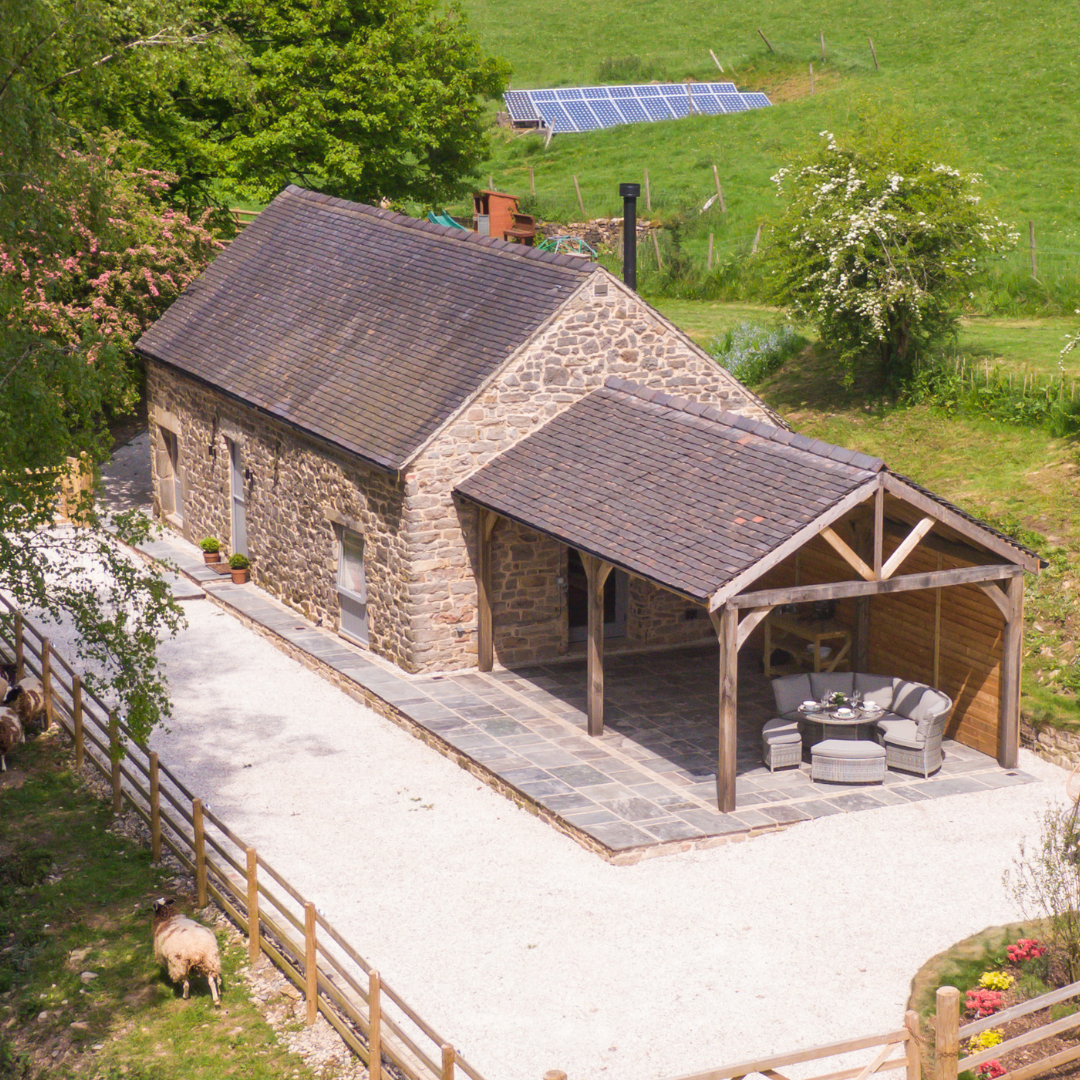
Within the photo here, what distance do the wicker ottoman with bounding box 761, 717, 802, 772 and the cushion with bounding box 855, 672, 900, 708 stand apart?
114 centimetres

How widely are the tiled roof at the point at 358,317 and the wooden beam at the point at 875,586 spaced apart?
5591 millimetres

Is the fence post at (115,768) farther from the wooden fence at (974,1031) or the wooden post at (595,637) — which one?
the wooden fence at (974,1031)

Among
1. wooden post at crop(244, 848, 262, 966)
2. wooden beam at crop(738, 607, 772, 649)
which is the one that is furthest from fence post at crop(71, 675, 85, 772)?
wooden beam at crop(738, 607, 772, 649)

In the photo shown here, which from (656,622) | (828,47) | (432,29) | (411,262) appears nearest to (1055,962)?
(656,622)

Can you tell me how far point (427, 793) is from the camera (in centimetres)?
1565

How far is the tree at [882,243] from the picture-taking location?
23172 mm

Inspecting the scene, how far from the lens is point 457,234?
21.4 metres

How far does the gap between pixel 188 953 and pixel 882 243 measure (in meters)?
16.2

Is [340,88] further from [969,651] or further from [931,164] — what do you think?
[969,651]

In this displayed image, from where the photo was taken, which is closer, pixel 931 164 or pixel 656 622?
pixel 656 622

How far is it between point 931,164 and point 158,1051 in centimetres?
1874

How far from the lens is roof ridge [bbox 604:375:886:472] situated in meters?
14.9

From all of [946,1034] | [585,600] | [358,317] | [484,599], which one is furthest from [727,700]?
[358,317]

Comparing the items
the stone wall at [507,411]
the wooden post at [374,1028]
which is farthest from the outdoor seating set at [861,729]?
the wooden post at [374,1028]
